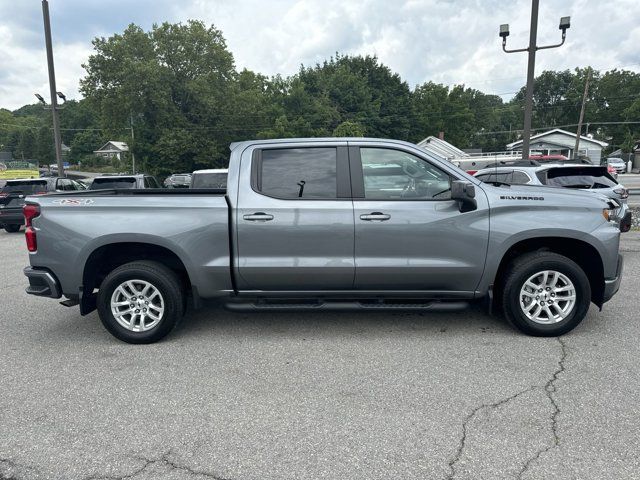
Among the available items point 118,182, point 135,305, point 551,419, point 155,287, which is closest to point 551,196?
point 551,419

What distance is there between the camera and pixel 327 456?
265 cm

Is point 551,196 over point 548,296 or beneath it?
over

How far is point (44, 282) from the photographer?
4.32m

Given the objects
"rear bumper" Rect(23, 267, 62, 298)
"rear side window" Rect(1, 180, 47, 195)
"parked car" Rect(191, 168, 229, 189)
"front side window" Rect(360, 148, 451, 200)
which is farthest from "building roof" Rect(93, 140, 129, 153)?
"front side window" Rect(360, 148, 451, 200)

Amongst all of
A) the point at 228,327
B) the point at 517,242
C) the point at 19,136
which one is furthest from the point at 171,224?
the point at 19,136

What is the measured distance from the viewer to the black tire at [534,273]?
4227mm

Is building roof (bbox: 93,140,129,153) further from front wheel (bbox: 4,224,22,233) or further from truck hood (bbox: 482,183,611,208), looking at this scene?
truck hood (bbox: 482,183,611,208)

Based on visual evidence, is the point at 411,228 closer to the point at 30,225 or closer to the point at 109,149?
the point at 30,225

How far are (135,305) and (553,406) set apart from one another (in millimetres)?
3639

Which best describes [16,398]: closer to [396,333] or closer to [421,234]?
[396,333]

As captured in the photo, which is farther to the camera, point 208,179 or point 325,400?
point 208,179

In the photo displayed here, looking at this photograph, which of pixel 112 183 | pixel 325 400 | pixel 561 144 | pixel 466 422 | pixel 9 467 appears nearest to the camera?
pixel 9 467

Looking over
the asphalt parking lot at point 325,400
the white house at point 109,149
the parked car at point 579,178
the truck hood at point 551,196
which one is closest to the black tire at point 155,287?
the asphalt parking lot at point 325,400

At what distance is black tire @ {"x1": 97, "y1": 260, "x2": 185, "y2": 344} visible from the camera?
4.30 meters
